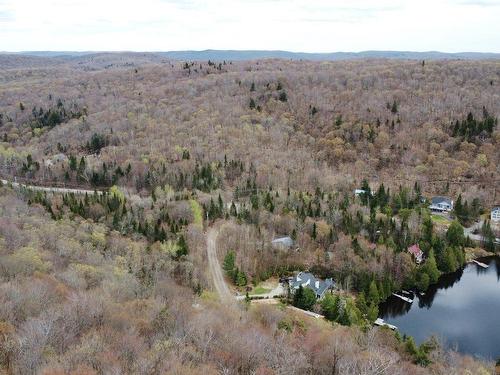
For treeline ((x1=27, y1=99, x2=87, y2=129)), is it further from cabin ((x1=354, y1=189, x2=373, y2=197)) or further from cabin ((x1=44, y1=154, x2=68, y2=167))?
cabin ((x1=354, y1=189, x2=373, y2=197))

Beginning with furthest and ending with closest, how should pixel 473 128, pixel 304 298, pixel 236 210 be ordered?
pixel 473 128
pixel 236 210
pixel 304 298

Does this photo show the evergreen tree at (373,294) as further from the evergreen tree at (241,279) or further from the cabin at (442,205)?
the cabin at (442,205)

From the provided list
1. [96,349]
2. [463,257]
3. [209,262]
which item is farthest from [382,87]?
[96,349]

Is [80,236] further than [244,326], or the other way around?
[80,236]

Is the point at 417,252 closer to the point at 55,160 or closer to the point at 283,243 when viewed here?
the point at 283,243

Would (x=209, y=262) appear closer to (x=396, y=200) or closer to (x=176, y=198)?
(x=176, y=198)

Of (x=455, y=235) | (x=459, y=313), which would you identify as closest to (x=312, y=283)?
(x=459, y=313)

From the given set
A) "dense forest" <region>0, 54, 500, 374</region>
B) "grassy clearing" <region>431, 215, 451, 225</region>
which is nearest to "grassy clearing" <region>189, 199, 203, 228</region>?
"dense forest" <region>0, 54, 500, 374</region>

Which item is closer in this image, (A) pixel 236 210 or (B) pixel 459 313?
(B) pixel 459 313
